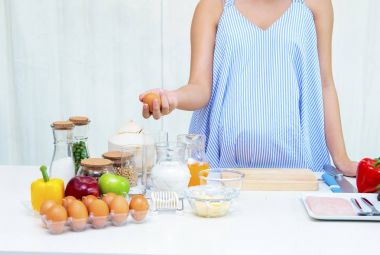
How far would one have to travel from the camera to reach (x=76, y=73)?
3.10 meters

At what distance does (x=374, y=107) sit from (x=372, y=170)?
167 cm

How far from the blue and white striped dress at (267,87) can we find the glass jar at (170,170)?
19.2 inches

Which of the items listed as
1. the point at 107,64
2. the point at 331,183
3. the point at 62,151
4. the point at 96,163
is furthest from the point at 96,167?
the point at 107,64

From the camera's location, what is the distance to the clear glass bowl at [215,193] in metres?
1.24

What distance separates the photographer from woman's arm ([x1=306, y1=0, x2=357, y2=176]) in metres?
1.88

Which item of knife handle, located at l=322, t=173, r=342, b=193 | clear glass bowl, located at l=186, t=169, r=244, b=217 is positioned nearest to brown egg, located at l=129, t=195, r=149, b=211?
clear glass bowl, located at l=186, t=169, r=244, b=217

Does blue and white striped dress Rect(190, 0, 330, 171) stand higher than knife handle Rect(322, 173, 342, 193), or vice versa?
blue and white striped dress Rect(190, 0, 330, 171)

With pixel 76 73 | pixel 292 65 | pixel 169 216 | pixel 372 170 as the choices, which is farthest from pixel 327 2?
pixel 76 73

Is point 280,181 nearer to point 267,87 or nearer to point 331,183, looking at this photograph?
point 331,183

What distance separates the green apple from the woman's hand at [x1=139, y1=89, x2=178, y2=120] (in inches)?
7.2

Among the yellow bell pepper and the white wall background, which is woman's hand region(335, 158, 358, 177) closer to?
the yellow bell pepper

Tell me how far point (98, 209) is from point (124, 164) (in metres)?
0.25

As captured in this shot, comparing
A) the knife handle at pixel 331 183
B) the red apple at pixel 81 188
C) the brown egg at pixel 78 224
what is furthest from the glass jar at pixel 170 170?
the knife handle at pixel 331 183

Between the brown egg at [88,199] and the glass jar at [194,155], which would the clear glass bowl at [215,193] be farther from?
the brown egg at [88,199]
